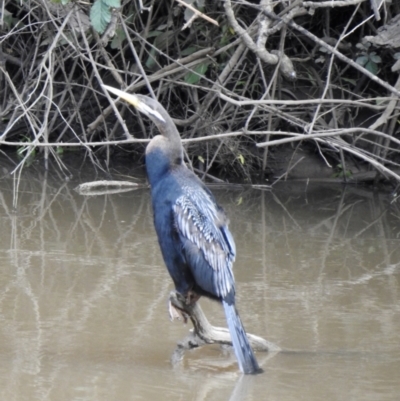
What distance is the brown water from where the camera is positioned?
320 centimetres

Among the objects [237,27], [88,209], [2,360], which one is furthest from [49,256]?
[237,27]

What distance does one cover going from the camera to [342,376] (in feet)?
10.8

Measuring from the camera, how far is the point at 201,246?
11.1 feet

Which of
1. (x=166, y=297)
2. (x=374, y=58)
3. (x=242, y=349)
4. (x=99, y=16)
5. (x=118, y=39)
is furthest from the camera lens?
(x=118, y=39)

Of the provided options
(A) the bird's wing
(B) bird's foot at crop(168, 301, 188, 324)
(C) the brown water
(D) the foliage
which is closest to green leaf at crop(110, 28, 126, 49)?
(D) the foliage

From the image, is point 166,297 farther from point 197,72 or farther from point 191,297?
point 197,72

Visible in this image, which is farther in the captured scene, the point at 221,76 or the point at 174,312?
the point at 221,76

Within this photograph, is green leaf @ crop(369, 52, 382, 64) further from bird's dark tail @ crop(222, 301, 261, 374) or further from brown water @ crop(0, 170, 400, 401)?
bird's dark tail @ crop(222, 301, 261, 374)

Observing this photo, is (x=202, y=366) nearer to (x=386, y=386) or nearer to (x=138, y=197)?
(x=386, y=386)

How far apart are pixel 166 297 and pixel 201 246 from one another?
0.85 metres

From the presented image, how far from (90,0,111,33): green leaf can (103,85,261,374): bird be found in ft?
4.57

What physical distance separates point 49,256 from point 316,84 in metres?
3.04

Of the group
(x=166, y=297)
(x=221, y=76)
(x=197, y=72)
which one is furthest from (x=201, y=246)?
(x=197, y=72)

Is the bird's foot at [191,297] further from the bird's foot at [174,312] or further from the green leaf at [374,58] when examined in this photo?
the green leaf at [374,58]
